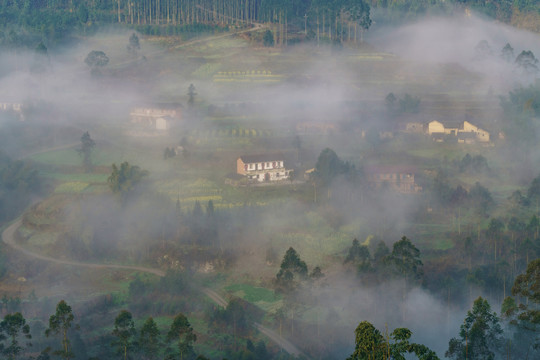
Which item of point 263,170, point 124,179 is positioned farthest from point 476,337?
point 124,179

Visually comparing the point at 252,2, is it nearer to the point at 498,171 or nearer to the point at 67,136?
the point at 67,136

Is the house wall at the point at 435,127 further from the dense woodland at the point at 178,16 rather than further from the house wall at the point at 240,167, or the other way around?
the dense woodland at the point at 178,16

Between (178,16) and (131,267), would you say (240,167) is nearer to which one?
(131,267)

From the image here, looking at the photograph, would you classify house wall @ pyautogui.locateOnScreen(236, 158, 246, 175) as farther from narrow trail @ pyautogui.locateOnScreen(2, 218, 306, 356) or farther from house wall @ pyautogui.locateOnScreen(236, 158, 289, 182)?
narrow trail @ pyautogui.locateOnScreen(2, 218, 306, 356)

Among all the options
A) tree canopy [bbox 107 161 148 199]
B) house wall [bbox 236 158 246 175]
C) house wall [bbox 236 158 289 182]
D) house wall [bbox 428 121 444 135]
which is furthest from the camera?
house wall [bbox 428 121 444 135]

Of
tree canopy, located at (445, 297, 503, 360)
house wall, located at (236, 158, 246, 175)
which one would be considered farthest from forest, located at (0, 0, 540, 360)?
house wall, located at (236, 158, 246, 175)

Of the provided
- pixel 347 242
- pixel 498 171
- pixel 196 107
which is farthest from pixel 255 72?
pixel 347 242

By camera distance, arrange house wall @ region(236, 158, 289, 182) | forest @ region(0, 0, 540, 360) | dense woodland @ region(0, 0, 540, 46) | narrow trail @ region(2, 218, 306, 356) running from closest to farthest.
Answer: narrow trail @ region(2, 218, 306, 356) → forest @ region(0, 0, 540, 360) → house wall @ region(236, 158, 289, 182) → dense woodland @ region(0, 0, 540, 46)

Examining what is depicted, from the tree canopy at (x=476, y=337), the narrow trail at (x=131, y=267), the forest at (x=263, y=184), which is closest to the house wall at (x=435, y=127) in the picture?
the forest at (x=263, y=184)
